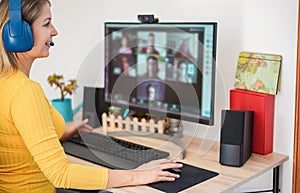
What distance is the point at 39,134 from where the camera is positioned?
130 cm

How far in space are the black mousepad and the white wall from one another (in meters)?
0.39

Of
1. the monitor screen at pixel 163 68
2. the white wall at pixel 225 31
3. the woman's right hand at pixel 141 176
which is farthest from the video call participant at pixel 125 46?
the woman's right hand at pixel 141 176

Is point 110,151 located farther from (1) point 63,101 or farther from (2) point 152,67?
(1) point 63,101

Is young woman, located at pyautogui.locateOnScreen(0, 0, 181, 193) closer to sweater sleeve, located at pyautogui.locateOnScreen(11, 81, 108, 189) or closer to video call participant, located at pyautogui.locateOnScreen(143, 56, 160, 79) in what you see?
sweater sleeve, located at pyautogui.locateOnScreen(11, 81, 108, 189)

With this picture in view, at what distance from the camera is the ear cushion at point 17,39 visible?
1323mm

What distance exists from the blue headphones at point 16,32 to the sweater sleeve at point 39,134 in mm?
114

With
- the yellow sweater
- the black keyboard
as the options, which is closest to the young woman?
the yellow sweater

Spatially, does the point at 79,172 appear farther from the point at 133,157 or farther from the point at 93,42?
the point at 93,42

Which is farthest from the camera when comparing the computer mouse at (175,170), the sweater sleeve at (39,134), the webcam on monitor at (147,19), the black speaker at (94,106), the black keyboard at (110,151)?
the black speaker at (94,106)

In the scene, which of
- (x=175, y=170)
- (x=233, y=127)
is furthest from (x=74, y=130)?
(x=233, y=127)

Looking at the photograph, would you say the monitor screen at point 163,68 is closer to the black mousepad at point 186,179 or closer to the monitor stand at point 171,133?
the monitor stand at point 171,133

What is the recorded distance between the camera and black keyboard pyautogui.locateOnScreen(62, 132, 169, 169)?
1.70 m

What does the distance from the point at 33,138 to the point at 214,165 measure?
71 cm

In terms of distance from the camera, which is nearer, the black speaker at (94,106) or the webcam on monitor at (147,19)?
the webcam on monitor at (147,19)
